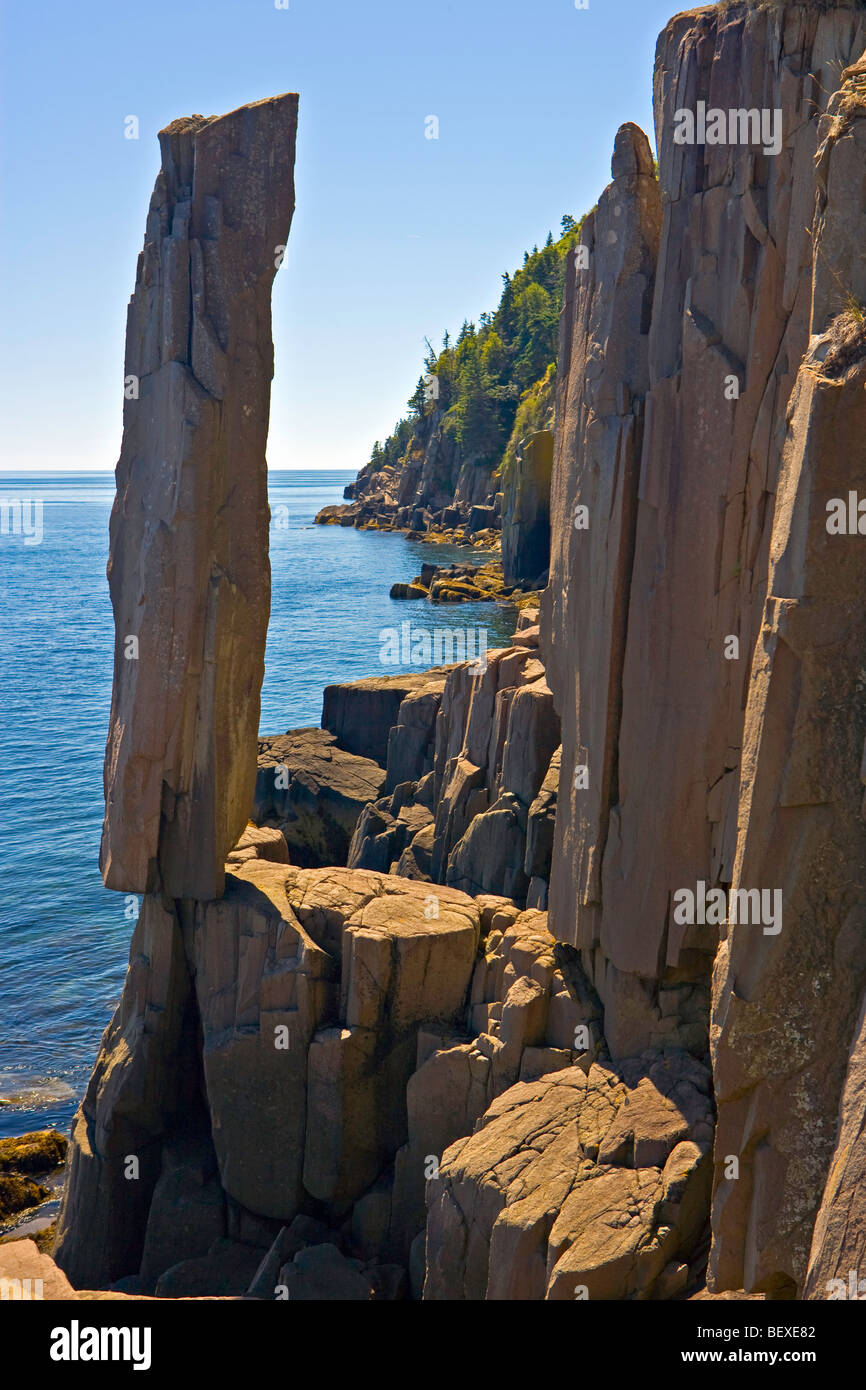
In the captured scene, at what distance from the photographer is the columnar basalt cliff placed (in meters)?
6.39

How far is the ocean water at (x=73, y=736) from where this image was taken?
22641 mm

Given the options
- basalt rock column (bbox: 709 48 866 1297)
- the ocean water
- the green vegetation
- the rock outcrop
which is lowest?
the ocean water

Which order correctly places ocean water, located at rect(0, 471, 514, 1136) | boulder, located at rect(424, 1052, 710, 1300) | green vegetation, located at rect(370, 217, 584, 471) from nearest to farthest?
boulder, located at rect(424, 1052, 710, 1300)
ocean water, located at rect(0, 471, 514, 1136)
green vegetation, located at rect(370, 217, 584, 471)

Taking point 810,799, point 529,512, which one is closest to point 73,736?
→ point 529,512

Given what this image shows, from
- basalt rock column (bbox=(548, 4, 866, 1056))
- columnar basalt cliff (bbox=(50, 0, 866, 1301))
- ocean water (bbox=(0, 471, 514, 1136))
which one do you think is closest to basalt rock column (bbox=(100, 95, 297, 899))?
columnar basalt cliff (bbox=(50, 0, 866, 1301))

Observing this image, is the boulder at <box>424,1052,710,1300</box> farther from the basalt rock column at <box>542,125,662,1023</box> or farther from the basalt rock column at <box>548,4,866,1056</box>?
the basalt rock column at <box>542,125,662,1023</box>

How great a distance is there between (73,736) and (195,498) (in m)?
35.2

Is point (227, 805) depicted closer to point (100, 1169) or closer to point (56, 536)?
point (100, 1169)

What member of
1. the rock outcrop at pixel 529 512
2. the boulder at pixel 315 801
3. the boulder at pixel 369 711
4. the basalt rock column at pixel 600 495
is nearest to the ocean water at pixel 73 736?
the rock outcrop at pixel 529 512

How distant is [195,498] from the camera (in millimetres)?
13562

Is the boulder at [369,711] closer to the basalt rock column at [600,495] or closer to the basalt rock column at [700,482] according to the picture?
the basalt rock column at [600,495]

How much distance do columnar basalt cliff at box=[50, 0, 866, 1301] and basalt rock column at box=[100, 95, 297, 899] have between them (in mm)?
53

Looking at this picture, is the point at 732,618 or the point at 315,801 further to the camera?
the point at 315,801

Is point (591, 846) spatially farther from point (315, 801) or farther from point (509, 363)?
point (509, 363)
